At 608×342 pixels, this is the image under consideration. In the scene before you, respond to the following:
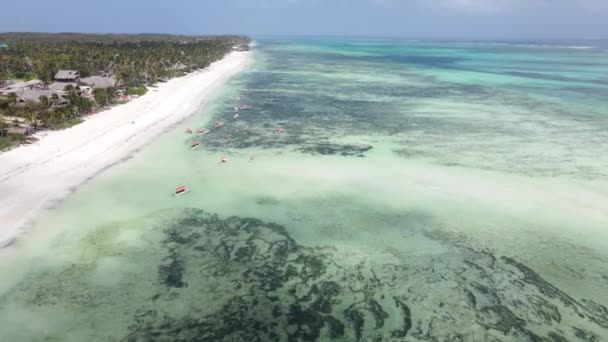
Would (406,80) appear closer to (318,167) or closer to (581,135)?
(581,135)

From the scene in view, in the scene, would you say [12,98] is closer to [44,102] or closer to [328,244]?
[44,102]

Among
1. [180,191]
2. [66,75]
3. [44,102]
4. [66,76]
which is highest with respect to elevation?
[66,75]

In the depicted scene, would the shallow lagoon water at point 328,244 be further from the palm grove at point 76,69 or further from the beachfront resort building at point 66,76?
the beachfront resort building at point 66,76

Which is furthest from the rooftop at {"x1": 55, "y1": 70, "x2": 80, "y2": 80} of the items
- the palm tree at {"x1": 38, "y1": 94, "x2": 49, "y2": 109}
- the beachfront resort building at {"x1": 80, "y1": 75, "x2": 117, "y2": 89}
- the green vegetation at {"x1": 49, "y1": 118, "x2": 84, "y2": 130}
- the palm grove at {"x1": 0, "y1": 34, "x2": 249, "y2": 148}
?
the green vegetation at {"x1": 49, "y1": 118, "x2": 84, "y2": 130}

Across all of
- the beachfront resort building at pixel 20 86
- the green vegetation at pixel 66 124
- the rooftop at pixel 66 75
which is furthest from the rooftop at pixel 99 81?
the green vegetation at pixel 66 124

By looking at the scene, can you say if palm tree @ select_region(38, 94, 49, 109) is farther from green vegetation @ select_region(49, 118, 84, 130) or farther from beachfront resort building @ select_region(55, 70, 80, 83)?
beachfront resort building @ select_region(55, 70, 80, 83)

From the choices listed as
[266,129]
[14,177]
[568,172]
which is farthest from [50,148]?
[568,172]

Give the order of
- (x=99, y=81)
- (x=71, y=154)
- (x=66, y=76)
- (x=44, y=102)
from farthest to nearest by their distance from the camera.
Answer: (x=66, y=76), (x=99, y=81), (x=44, y=102), (x=71, y=154)

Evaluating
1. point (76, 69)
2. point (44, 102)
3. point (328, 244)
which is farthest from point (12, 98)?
point (328, 244)
